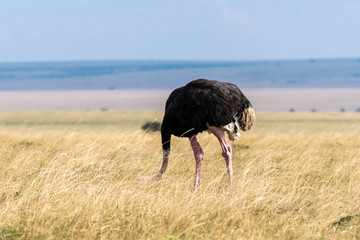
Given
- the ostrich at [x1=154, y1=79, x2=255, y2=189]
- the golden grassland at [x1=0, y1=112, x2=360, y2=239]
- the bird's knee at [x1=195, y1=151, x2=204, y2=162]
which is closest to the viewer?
the golden grassland at [x1=0, y1=112, x2=360, y2=239]

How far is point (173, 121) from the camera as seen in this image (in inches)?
315

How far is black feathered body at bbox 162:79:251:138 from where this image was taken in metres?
7.93

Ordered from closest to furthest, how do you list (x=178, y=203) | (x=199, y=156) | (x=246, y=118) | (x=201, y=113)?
(x=178, y=203)
(x=201, y=113)
(x=199, y=156)
(x=246, y=118)

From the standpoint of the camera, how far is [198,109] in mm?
7934

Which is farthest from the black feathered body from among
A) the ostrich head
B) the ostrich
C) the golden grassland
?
the golden grassland

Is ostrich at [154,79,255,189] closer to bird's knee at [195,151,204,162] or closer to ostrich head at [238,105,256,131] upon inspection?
bird's knee at [195,151,204,162]

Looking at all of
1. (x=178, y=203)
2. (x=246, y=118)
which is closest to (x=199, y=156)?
(x=246, y=118)

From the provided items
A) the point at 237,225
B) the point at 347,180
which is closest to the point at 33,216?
the point at 237,225

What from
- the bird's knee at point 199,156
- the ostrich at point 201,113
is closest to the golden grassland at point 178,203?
the bird's knee at point 199,156

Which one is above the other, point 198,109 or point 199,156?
point 198,109

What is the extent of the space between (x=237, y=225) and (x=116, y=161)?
341 centimetres

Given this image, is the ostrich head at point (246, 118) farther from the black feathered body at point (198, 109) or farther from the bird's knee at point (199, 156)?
the bird's knee at point (199, 156)

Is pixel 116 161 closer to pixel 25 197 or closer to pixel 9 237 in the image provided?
pixel 25 197

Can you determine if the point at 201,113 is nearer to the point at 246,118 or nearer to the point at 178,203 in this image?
the point at 246,118
